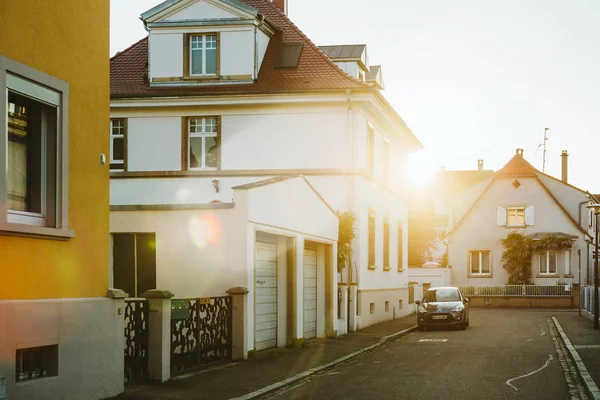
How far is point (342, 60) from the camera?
111 ft

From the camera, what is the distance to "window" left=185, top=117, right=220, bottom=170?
3062 centimetres

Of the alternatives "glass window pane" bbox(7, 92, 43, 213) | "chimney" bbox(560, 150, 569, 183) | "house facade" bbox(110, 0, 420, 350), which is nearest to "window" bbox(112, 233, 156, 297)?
"glass window pane" bbox(7, 92, 43, 213)

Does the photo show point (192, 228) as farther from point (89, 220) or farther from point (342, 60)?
point (342, 60)

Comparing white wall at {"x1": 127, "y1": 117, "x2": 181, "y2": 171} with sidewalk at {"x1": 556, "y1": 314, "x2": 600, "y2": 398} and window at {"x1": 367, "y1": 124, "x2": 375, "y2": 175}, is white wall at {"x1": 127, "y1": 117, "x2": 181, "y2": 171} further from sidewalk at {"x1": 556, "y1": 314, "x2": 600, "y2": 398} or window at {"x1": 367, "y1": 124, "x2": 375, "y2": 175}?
sidewalk at {"x1": 556, "y1": 314, "x2": 600, "y2": 398}

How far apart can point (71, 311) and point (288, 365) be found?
21.3 ft

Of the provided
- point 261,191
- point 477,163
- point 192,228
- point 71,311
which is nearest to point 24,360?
point 71,311

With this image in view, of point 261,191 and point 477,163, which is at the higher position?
point 477,163

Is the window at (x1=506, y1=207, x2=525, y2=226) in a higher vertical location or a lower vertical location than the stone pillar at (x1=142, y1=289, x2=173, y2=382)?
higher

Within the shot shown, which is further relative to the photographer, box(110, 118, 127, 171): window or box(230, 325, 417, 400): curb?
box(110, 118, 127, 171): window

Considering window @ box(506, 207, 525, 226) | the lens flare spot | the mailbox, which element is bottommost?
the mailbox

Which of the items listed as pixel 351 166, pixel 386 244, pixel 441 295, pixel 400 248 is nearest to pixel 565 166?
pixel 400 248

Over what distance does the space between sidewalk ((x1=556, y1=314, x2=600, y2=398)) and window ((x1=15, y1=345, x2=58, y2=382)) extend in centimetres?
830

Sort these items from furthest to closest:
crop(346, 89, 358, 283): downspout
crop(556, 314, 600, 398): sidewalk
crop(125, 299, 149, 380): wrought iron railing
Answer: crop(346, 89, 358, 283): downspout
crop(556, 314, 600, 398): sidewalk
crop(125, 299, 149, 380): wrought iron railing

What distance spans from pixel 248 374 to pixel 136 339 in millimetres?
2297
